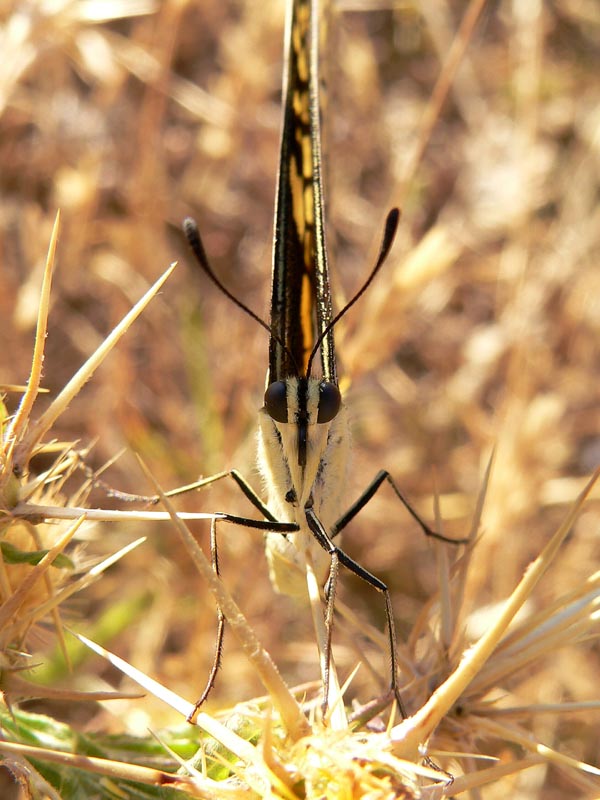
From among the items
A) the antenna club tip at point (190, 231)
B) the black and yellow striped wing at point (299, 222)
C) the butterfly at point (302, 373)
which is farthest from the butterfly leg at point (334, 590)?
the antenna club tip at point (190, 231)

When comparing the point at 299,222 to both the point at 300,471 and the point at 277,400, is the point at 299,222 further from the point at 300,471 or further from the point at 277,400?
the point at 300,471

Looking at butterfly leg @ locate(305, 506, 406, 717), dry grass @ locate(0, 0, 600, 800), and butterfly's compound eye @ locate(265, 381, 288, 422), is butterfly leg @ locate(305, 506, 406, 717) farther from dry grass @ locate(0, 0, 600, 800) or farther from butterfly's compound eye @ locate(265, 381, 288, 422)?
dry grass @ locate(0, 0, 600, 800)

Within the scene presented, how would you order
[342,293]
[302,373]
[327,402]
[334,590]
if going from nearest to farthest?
[334,590] → [327,402] → [302,373] → [342,293]

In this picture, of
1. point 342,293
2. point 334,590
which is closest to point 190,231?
point 334,590

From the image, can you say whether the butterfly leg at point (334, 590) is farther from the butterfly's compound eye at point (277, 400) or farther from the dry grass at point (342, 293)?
the dry grass at point (342, 293)

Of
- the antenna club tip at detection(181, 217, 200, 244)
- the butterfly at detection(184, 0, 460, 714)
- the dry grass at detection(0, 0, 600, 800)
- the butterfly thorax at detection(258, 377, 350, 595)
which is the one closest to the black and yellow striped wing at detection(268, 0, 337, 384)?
the butterfly at detection(184, 0, 460, 714)

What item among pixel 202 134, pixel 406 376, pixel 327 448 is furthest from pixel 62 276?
pixel 327 448
